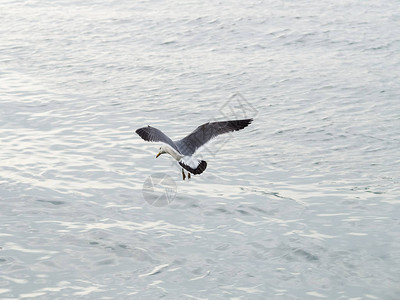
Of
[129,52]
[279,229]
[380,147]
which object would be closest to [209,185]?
[279,229]

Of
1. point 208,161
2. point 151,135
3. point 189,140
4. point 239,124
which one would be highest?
point 151,135

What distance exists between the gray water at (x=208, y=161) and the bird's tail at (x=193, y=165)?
159 centimetres

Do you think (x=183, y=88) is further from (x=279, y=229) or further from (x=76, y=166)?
(x=279, y=229)

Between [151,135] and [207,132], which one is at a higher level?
[151,135]

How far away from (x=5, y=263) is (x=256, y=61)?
1249 cm

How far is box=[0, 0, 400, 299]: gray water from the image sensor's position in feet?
36.0

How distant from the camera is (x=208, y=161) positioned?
590 inches

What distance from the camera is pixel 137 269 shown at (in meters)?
11.1

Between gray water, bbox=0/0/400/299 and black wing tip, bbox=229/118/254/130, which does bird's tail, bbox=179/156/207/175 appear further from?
gray water, bbox=0/0/400/299

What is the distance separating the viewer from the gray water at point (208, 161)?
10961mm

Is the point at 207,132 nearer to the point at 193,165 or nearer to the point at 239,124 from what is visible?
the point at 239,124

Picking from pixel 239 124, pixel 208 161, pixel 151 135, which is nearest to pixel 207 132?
pixel 239 124

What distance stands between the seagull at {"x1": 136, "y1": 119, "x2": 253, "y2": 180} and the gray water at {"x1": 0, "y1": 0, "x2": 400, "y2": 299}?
62.1 inches

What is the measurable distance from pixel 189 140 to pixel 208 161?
11.2 ft
